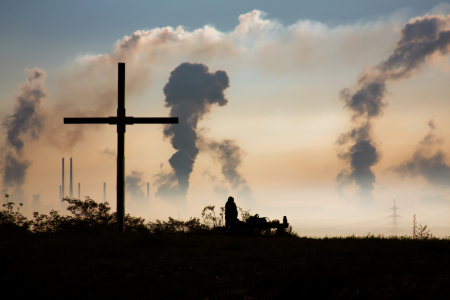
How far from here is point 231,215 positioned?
17672 millimetres

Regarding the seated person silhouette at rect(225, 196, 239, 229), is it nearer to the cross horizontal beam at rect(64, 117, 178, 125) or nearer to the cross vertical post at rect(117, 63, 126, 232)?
the cross horizontal beam at rect(64, 117, 178, 125)

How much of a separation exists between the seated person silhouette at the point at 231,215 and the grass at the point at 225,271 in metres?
5.65

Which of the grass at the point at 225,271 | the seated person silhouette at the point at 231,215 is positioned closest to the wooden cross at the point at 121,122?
the seated person silhouette at the point at 231,215

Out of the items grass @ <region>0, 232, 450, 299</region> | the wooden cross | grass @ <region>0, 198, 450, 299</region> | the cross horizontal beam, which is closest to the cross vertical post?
the wooden cross

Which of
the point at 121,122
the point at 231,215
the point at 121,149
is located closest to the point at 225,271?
the point at 231,215

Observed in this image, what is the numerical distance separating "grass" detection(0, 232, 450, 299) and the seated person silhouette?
5.65 m

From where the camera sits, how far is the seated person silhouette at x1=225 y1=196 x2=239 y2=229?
17516 millimetres

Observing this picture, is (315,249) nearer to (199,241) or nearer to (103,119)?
(199,241)

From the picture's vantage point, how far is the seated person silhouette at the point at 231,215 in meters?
17.5

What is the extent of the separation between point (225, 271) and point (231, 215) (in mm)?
9096

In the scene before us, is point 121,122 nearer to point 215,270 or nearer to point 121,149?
point 121,149

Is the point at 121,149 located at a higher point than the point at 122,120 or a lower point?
lower

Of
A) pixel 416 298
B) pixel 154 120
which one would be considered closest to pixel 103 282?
pixel 416 298

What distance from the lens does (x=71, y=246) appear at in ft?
38.3
